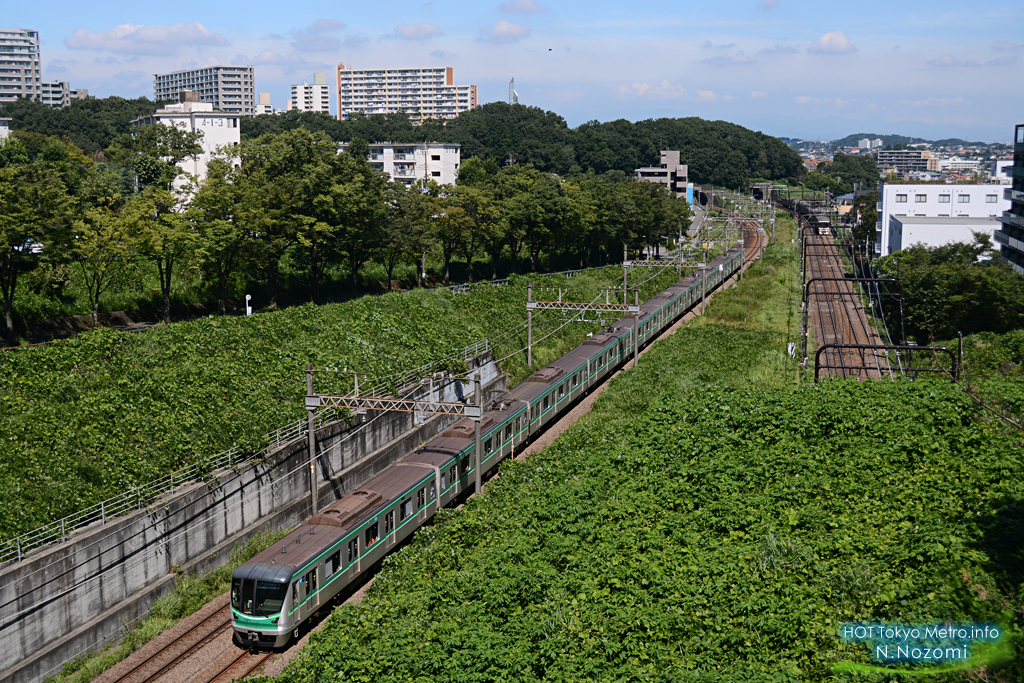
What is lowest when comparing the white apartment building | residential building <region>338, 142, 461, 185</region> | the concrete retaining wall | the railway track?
the concrete retaining wall

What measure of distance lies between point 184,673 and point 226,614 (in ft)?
9.30

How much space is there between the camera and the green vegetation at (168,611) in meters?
19.6

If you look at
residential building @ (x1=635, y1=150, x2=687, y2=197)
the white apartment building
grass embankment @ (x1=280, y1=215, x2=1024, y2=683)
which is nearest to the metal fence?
grass embankment @ (x1=280, y1=215, x2=1024, y2=683)

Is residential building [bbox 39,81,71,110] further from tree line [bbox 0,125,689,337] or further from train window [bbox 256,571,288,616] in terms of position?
train window [bbox 256,571,288,616]

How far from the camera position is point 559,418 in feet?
129

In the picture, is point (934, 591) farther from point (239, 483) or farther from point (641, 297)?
point (641, 297)

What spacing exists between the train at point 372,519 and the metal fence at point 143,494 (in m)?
4.76

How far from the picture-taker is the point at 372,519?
22359 mm

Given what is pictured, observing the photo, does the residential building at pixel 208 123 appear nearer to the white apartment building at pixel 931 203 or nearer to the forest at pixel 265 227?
the forest at pixel 265 227

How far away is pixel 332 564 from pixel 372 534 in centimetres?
194

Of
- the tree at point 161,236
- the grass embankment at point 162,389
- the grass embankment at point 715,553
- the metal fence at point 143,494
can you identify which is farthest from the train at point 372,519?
the tree at point 161,236

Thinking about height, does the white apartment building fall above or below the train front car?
above

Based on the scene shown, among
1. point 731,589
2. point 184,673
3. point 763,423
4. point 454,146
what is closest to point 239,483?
point 184,673

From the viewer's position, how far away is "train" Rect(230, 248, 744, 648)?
19.4m
